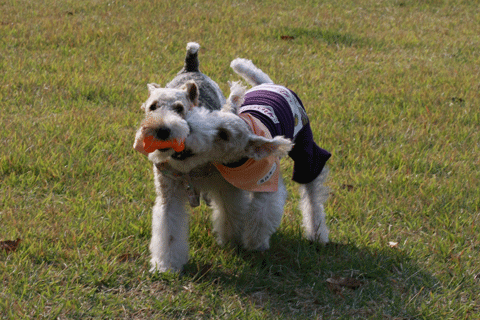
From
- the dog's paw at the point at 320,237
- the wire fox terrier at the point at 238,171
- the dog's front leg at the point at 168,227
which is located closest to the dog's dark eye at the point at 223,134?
the wire fox terrier at the point at 238,171

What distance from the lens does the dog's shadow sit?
3.42 metres

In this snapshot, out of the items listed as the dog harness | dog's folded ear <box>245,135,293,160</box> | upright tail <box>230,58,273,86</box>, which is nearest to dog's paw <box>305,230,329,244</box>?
the dog harness

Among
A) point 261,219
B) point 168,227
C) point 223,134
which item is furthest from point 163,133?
point 261,219

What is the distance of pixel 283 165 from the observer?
518 centimetres

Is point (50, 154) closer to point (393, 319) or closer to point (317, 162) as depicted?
point (317, 162)

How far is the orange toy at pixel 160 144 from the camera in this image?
2.70 meters

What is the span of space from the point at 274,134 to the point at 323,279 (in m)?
0.99

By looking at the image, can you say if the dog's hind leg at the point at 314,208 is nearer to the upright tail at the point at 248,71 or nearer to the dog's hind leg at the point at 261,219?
the dog's hind leg at the point at 261,219

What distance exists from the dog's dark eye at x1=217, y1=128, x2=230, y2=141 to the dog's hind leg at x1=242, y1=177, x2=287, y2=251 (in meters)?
0.62

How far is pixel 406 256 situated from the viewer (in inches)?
153

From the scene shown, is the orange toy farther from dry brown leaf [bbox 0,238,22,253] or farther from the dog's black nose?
dry brown leaf [bbox 0,238,22,253]

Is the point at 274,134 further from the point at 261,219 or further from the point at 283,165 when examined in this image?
the point at 283,165

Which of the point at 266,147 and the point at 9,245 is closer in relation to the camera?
the point at 266,147

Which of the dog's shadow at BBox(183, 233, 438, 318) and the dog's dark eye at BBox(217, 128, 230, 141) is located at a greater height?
the dog's dark eye at BBox(217, 128, 230, 141)
